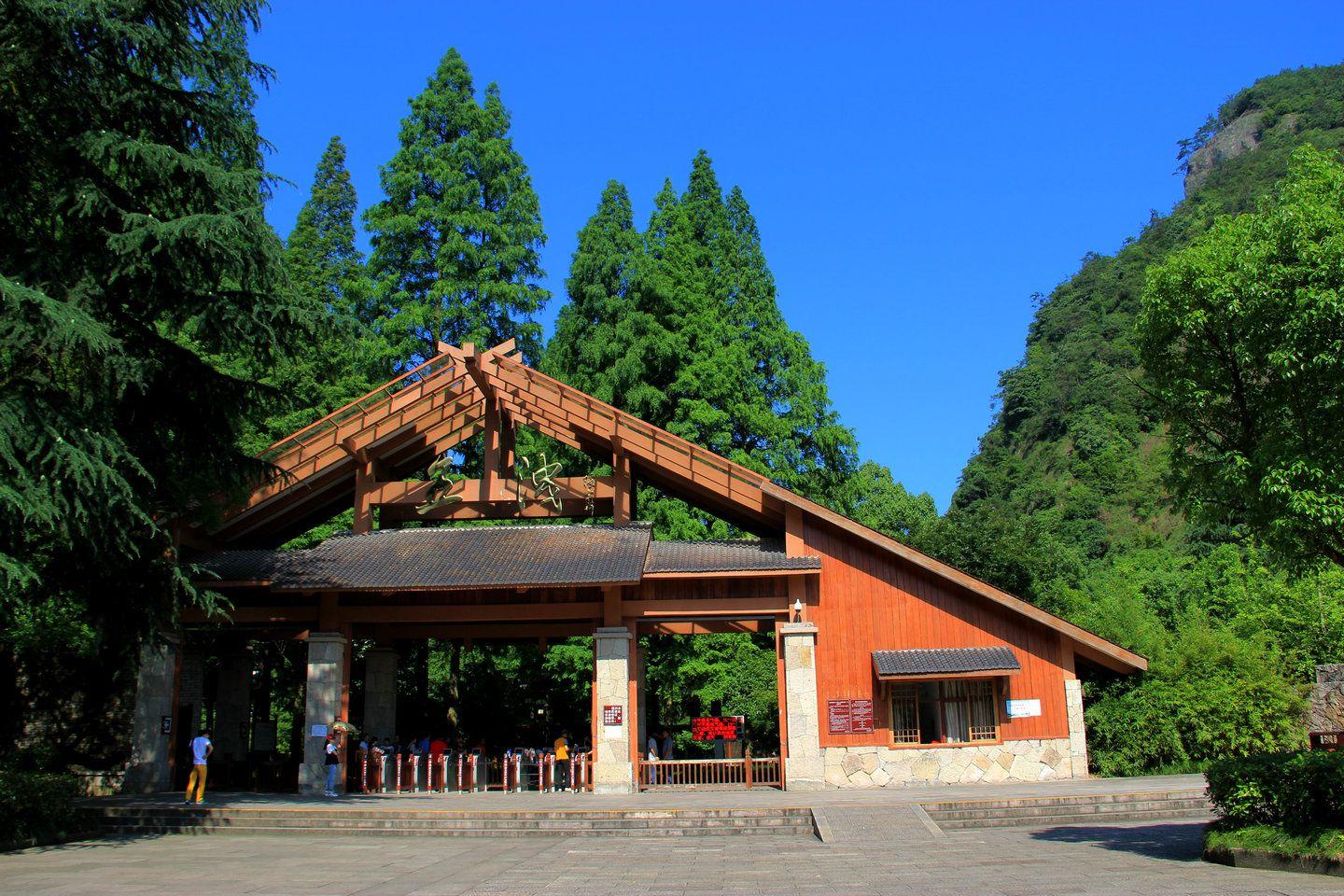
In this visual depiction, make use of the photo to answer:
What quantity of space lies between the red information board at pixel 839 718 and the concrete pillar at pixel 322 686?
9.80 meters

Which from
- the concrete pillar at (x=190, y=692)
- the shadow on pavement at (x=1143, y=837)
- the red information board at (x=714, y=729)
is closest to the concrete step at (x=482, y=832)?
the shadow on pavement at (x=1143, y=837)

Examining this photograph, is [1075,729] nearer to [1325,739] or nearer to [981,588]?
[981,588]

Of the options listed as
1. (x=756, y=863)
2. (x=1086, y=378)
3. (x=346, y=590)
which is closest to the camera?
(x=756, y=863)

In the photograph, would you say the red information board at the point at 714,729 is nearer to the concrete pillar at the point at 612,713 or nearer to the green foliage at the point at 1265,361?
the concrete pillar at the point at 612,713

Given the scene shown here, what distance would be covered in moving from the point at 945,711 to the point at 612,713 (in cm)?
677

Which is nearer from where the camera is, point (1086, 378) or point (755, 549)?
point (755, 549)

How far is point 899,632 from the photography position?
20906 mm

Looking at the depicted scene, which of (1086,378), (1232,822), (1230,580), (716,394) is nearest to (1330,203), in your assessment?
(1232,822)

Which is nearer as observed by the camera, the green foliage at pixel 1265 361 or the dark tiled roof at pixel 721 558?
the green foliage at pixel 1265 361

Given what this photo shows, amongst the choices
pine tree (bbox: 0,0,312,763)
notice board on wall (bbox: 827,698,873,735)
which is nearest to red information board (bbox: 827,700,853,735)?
notice board on wall (bbox: 827,698,873,735)

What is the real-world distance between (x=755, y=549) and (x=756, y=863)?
9793 mm

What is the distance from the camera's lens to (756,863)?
12.9 metres

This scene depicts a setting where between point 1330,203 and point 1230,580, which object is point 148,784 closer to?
point 1330,203

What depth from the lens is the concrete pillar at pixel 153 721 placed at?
2069cm
